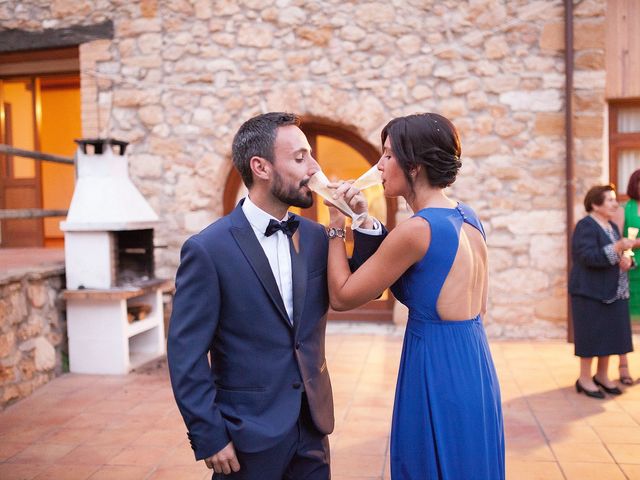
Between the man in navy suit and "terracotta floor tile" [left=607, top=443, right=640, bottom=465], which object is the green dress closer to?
"terracotta floor tile" [left=607, top=443, right=640, bottom=465]

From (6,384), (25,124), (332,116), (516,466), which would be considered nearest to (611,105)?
(332,116)

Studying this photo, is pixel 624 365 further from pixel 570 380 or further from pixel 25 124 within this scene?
pixel 25 124

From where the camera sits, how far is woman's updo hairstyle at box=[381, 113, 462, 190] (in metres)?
1.97

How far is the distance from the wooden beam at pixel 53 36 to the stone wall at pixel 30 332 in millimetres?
3161

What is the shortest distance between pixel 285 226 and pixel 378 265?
0.32 meters

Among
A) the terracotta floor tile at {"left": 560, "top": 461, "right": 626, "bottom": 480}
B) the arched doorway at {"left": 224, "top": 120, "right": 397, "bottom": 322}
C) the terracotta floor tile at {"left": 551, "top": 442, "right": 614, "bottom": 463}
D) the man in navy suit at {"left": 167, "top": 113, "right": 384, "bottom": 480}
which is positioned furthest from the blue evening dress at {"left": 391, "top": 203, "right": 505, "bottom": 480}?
the arched doorway at {"left": 224, "top": 120, "right": 397, "bottom": 322}

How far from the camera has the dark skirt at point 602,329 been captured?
15.5 feet

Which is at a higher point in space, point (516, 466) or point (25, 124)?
point (25, 124)

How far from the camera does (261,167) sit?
2.01m

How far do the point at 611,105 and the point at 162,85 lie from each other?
16.3 feet

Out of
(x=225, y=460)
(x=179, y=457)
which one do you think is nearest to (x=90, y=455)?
(x=179, y=457)

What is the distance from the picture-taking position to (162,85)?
23.6 ft

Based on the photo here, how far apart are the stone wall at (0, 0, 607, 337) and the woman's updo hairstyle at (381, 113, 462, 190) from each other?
4842mm

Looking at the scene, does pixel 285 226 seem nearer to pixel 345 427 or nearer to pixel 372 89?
pixel 345 427
